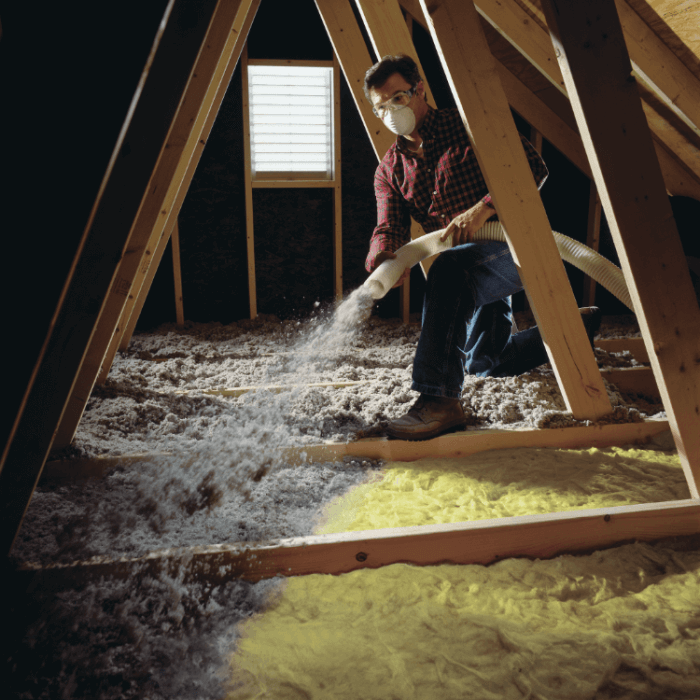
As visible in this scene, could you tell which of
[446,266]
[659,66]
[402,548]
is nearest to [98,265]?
[402,548]

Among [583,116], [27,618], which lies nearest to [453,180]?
[583,116]

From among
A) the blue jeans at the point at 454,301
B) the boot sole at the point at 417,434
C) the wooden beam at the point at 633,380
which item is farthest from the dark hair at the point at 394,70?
the wooden beam at the point at 633,380

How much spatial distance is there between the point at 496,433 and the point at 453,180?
37.1 inches

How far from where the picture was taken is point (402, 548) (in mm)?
1122

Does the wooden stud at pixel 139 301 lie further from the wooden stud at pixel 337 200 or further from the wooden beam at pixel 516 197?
the wooden stud at pixel 337 200

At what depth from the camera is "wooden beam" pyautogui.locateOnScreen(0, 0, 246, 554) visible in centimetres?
93

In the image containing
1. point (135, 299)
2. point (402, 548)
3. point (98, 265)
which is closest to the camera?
point (98, 265)

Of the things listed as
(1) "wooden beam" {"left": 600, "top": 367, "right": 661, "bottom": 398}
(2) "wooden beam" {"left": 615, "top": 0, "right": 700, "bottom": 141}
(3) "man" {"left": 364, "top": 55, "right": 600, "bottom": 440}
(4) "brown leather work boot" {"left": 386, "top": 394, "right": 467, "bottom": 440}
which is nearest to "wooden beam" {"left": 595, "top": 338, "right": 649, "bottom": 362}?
(1) "wooden beam" {"left": 600, "top": 367, "right": 661, "bottom": 398}

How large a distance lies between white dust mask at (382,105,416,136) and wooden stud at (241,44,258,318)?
2406mm

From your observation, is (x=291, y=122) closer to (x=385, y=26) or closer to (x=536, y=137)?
(x=536, y=137)

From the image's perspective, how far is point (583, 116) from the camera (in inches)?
44.3

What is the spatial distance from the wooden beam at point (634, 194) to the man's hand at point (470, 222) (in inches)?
22.1

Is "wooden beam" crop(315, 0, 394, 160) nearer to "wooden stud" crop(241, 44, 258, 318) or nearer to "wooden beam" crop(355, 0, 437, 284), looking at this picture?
"wooden beam" crop(355, 0, 437, 284)

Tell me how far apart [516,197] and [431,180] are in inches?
16.8
